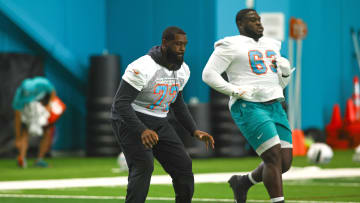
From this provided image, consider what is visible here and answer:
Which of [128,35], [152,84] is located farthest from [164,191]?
[128,35]

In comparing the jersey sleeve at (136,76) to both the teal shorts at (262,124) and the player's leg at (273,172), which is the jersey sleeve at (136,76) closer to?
the teal shorts at (262,124)

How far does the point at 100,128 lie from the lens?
19469mm

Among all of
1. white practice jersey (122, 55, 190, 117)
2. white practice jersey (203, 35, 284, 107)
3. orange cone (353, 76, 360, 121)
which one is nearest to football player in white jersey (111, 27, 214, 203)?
white practice jersey (122, 55, 190, 117)

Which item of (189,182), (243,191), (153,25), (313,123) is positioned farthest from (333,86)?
(189,182)

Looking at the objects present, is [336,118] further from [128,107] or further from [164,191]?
[128,107]

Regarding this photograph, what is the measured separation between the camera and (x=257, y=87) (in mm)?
7266

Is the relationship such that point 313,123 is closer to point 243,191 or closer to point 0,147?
point 0,147

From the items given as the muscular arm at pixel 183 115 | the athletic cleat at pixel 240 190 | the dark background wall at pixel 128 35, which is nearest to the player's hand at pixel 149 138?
the muscular arm at pixel 183 115

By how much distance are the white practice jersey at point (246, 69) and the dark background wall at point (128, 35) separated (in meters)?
11.6

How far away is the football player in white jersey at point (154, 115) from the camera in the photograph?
6.30 meters

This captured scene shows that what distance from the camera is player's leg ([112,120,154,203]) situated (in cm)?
623

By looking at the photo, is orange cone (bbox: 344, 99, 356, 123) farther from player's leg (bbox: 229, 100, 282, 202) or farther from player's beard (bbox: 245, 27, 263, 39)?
player's leg (bbox: 229, 100, 282, 202)

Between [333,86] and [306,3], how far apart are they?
276 cm

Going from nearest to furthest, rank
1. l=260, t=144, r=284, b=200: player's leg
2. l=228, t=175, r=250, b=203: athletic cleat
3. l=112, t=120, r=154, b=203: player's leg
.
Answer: l=112, t=120, r=154, b=203: player's leg
l=260, t=144, r=284, b=200: player's leg
l=228, t=175, r=250, b=203: athletic cleat
